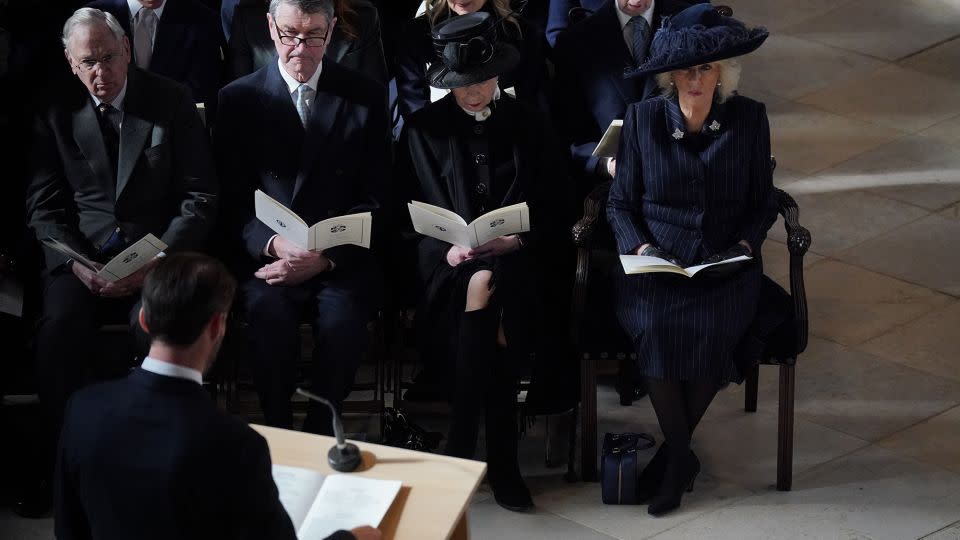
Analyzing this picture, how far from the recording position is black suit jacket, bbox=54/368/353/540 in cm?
302

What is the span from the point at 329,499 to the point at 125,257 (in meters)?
1.87

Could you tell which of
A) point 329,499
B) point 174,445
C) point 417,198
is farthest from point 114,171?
point 174,445

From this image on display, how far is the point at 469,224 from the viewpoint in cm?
508

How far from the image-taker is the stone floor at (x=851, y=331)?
5.07 metres

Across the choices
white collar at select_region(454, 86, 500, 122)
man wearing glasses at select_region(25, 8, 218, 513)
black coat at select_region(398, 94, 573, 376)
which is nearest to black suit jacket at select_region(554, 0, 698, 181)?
black coat at select_region(398, 94, 573, 376)

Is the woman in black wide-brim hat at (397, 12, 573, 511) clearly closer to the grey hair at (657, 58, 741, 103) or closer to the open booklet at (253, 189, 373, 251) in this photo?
the open booklet at (253, 189, 373, 251)

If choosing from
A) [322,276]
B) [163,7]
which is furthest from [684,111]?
[163,7]

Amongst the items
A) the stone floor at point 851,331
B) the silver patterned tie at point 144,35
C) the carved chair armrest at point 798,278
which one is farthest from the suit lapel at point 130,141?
the carved chair armrest at point 798,278

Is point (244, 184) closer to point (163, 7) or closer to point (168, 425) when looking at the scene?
point (163, 7)

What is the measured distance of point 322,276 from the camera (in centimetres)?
533

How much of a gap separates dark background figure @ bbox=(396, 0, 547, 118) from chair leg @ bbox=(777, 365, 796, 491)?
158 centimetres

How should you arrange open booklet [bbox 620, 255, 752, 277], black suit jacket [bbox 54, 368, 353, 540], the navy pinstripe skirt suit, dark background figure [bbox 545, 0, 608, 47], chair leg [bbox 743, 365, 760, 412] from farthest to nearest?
dark background figure [bbox 545, 0, 608, 47] → chair leg [bbox 743, 365, 760, 412] → the navy pinstripe skirt suit → open booklet [bbox 620, 255, 752, 277] → black suit jacket [bbox 54, 368, 353, 540]

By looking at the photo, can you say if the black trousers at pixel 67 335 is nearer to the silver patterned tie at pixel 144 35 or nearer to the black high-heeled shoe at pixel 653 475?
the silver patterned tie at pixel 144 35

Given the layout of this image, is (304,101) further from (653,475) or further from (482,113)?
(653,475)
